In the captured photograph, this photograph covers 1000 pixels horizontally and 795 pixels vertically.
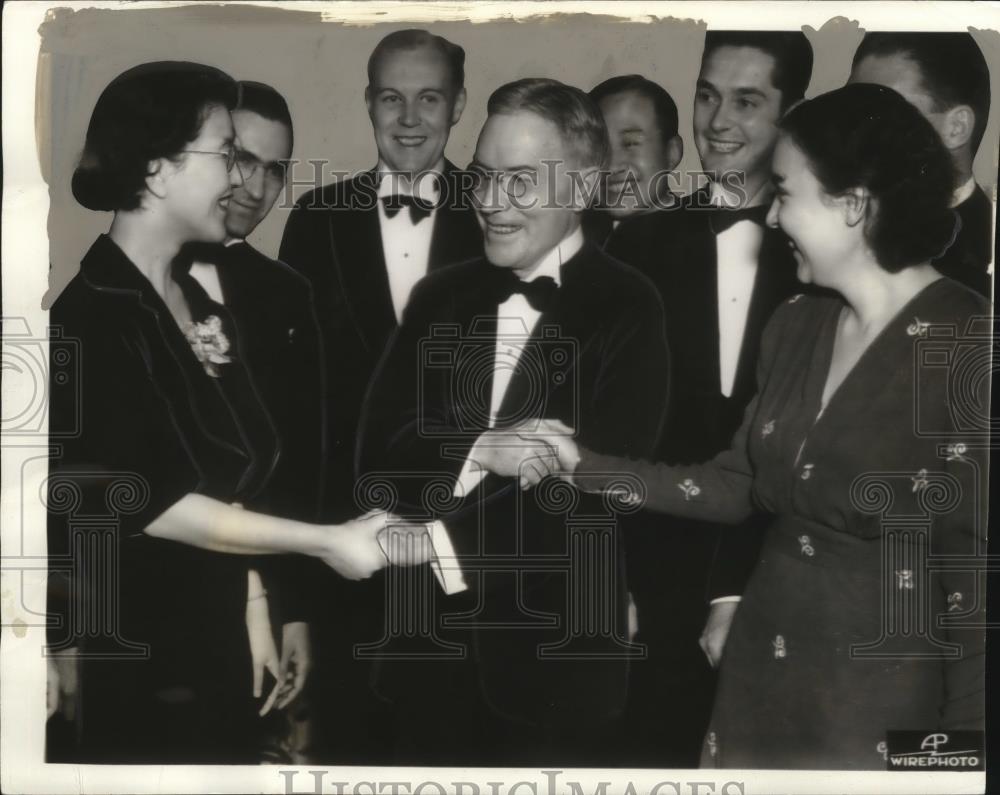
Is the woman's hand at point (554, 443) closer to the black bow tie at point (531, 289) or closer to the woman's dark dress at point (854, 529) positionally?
the woman's dark dress at point (854, 529)

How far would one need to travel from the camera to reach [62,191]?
8.71 feet

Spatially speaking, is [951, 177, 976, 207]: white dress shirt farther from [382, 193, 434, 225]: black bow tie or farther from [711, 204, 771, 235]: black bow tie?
[382, 193, 434, 225]: black bow tie

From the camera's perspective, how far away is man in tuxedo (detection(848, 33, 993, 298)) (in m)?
2.60

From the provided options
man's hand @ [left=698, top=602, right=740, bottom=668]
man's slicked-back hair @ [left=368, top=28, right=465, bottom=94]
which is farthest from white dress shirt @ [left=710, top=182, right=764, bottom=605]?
man's slicked-back hair @ [left=368, top=28, right=465, bottom=94]

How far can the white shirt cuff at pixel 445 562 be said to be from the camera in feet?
8.66

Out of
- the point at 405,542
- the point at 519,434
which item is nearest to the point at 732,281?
the point at 519,434

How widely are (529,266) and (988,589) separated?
4.27 ft

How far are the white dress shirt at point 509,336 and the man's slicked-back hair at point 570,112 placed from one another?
18cm

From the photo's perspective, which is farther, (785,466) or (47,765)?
(47,765)

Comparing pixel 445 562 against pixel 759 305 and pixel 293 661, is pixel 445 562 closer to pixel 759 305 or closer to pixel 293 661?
pixel 293 661

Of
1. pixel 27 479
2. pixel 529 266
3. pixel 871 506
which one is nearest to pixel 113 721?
pixel 27 479

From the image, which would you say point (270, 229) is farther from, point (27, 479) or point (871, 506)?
point (871, 506)

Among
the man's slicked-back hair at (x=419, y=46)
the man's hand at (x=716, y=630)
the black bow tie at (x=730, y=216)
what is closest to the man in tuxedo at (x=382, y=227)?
the man's slicked-back hair at (x=419, y=46)

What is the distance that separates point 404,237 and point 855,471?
45.0 inches
